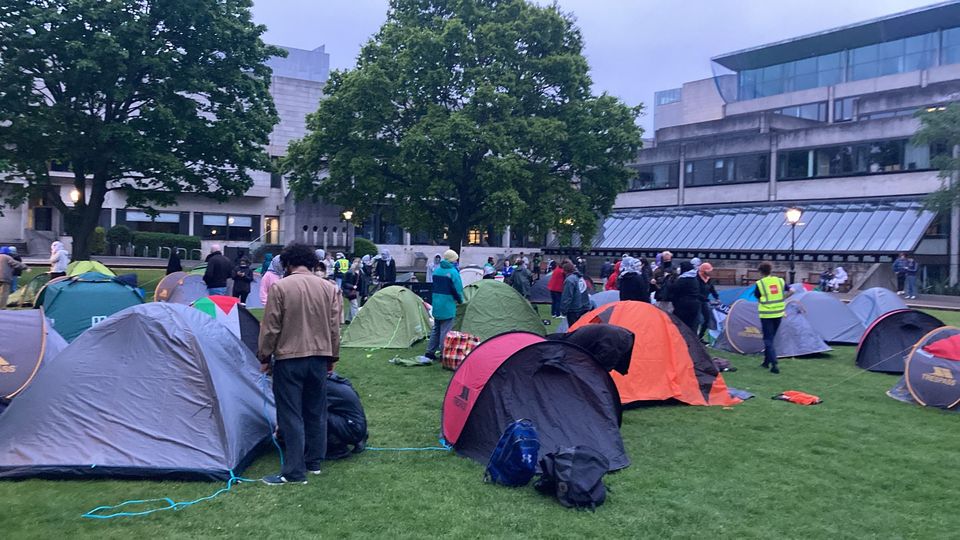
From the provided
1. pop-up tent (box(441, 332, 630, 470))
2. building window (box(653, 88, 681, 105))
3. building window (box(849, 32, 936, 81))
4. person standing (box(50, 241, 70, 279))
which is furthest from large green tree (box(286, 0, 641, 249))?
→ building window (box(653, 88, 681, 105))

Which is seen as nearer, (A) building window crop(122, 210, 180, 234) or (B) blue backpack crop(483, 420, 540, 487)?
(B) blue backpack crop(483, 420, 540, 487)

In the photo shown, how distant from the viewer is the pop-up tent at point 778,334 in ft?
43.7

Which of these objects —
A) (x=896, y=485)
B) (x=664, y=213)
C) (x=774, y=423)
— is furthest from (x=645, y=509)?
(x=664, y=213)

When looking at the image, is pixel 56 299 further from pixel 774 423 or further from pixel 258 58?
pixel 258 58

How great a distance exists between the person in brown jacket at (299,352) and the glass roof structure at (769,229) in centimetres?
3336

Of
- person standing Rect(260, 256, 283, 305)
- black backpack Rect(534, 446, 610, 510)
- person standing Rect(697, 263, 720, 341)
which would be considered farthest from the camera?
person standing Rect(260, 256, 283, 305)

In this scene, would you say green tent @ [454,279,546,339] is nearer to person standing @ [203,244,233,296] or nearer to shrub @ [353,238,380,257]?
person standing @ [203,244,233,296]

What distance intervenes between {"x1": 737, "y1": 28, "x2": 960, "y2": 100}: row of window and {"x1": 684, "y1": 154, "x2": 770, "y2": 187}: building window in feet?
32.0

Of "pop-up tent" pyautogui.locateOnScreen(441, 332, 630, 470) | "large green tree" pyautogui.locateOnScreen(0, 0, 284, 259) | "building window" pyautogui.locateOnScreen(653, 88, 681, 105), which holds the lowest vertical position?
"pop-up tent" pyautogui.locateOnScreen(441, 332, 630, 470)

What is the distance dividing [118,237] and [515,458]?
40009 millimetres

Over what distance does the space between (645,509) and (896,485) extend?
247 centimetres

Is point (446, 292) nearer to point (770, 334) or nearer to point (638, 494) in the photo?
point (770, 334)

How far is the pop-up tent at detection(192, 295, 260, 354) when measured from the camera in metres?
10.6

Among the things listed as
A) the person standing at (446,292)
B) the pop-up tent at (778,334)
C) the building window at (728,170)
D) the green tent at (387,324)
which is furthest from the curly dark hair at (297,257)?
the building window at (728,170)
